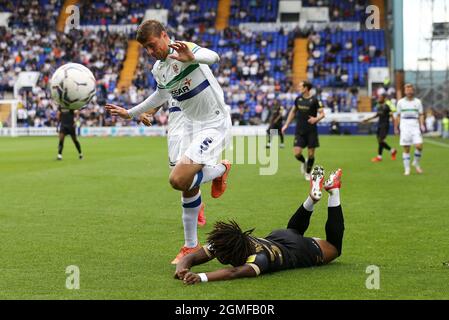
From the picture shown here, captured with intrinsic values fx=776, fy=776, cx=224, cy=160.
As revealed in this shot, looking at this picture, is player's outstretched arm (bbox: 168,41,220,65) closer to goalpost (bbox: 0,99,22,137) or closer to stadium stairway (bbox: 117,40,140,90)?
goalpost (bbox: 0,99,22,137)

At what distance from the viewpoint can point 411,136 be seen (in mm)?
20250

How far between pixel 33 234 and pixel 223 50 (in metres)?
49.8

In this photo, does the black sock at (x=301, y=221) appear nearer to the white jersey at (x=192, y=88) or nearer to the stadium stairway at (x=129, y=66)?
the white jersey at (x=192, y=88)

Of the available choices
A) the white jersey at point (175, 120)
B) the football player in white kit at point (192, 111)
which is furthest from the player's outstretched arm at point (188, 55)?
the white jersey at point (175, 120)

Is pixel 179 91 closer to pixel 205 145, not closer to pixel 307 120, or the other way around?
pixel 205 145

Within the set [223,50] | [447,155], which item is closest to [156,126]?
[223,50]

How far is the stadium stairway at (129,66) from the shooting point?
57522mm

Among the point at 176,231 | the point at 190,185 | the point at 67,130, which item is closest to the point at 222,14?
the point at 67,130

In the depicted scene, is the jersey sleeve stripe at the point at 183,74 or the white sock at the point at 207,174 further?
the white sock at the point at 207,174

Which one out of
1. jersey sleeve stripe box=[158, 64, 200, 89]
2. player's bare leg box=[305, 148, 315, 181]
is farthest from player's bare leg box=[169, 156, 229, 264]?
player's bare leg box=[305, 148, 315, 181]

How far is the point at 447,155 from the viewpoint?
2878cm

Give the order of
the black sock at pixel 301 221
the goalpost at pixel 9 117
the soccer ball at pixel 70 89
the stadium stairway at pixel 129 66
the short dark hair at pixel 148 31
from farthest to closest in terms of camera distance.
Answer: the stadium stairway at pixel 129 66
the goalpost at pixel 9 117
the soccer ball at pixel 70 89
the black sock at pixel 301 221
the short dark hair at pixel 148 31

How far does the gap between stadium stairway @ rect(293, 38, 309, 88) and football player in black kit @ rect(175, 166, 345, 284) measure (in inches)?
1878

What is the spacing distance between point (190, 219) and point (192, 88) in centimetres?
142
